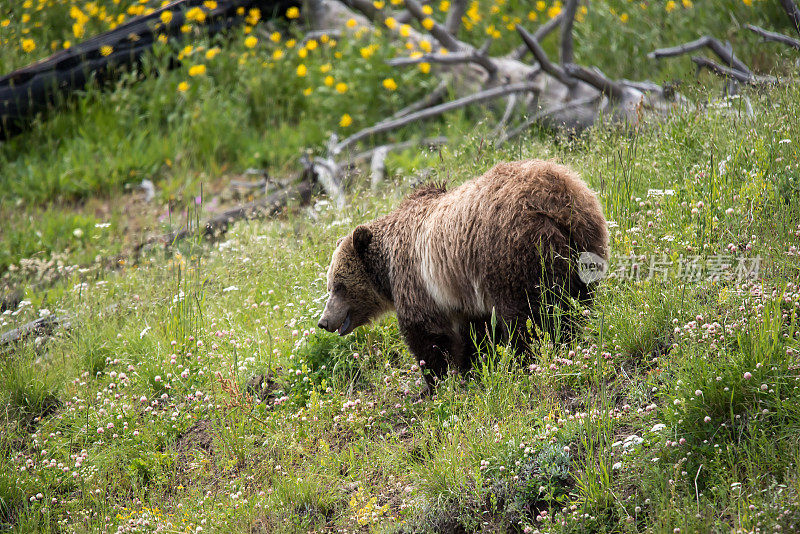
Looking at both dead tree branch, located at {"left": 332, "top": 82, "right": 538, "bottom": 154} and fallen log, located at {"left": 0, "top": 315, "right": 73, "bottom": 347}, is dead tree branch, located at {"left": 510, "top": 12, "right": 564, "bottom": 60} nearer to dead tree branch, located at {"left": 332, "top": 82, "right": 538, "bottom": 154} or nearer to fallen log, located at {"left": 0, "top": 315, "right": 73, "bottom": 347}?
dead tree branch, located at {"left": 332, "top": 82, "right": 538, "bottom": 154}

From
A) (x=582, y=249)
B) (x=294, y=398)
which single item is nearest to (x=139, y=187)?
(x=294, y=398)

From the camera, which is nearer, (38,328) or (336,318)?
(336,318)

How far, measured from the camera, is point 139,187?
9.99 m

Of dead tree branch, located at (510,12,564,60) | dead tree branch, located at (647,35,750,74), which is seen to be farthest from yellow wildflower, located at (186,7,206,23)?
dead tree branch, located at (647,35,750,74)

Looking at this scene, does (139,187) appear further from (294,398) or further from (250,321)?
(294,398)

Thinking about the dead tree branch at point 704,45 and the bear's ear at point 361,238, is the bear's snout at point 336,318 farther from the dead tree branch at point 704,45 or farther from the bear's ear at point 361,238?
the dead tree branch at point 704,45

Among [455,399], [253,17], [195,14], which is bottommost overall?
[455,399]

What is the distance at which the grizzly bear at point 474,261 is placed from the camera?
4172 mm

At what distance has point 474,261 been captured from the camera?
438cm

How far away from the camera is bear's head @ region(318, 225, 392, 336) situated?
5.31 m

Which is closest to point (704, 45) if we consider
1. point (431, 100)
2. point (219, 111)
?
point (431, 100)

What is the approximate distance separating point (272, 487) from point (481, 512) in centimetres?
143

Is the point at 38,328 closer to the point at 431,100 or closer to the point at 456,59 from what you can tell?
the point at 456,59

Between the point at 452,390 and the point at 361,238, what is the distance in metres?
1.31
